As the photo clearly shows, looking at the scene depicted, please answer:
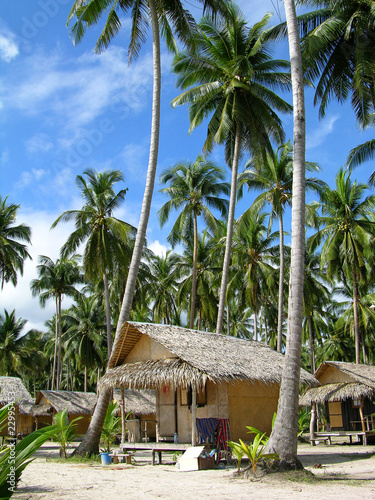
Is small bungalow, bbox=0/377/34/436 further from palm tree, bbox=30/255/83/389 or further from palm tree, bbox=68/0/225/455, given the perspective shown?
palm tree, bbox=68/0/225/455

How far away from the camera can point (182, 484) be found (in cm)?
867

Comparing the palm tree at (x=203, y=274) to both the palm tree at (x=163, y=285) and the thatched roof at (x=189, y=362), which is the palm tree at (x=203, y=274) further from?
the thatched roof at (x=189, y=362)

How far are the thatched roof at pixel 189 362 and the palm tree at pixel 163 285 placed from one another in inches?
699

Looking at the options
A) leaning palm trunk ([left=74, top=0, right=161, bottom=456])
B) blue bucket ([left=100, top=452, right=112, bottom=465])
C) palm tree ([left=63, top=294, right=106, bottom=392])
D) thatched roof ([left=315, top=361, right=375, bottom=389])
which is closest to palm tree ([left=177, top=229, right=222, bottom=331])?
palm tree ([left=63, top=294, right=106, bottom=392])

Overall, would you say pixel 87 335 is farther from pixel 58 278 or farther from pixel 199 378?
pixel 199 378

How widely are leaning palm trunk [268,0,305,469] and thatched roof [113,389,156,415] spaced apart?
1749 centimetres

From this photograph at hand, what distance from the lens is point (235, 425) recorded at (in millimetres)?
13773

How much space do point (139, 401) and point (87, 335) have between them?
34.9 ft

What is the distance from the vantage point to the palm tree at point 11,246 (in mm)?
25859

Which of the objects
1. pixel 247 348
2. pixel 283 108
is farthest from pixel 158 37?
pixel 247 348

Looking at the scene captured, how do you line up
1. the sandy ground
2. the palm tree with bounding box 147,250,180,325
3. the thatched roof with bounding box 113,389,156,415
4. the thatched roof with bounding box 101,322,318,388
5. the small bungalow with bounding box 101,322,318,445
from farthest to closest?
the palm tree with bounding box 147,250,180,325
the thatched roof with bounding box 113,389,156,415
the small bungalow with bounding box 101,322,318,445
the thatched roof with bounding box 101,322,318,388
the sandy ground

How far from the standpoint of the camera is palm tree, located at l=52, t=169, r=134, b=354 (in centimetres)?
2380

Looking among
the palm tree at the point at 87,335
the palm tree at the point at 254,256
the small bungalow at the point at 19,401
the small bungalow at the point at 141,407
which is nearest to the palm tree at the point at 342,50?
the palm tree at the point at 254,256

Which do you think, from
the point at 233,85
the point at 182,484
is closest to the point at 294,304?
the point at 182,484
